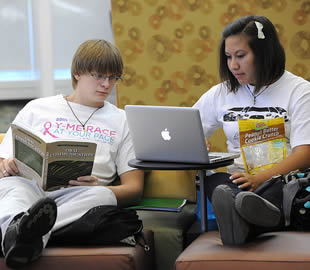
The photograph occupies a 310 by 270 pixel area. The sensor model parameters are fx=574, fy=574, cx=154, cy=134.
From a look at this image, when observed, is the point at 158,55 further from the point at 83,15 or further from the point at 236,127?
the point at 236,127

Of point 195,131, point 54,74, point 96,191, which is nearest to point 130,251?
point 96,191

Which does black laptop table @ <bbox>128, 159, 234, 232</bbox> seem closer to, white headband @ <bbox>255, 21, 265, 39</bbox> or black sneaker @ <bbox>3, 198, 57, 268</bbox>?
black sneaker @ <bbox>3, 198, 57, 268</bbox>

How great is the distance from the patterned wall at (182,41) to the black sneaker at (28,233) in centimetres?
181

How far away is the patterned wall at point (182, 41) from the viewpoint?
3354mm

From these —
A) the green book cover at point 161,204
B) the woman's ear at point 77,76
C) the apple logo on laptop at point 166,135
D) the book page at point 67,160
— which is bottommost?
the green book cover at point 161,204

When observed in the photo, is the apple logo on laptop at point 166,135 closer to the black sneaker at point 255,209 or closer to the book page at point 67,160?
the book page at point 67,160

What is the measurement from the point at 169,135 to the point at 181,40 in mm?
1510

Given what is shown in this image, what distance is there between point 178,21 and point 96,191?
1.70m

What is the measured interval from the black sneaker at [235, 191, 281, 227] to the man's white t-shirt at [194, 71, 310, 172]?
0.50 m

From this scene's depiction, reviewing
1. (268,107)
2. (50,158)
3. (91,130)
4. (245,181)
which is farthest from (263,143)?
(50,158)

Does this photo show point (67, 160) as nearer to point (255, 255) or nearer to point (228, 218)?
point (228, 218)

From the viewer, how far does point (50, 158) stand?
1.92 meters

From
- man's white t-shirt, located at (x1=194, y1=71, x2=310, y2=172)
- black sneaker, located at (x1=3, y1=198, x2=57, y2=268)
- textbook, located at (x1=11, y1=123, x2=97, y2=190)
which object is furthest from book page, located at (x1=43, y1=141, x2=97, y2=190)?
man's white t-shirt, located at (x1=194, y1=71, x2=310, y2=172)

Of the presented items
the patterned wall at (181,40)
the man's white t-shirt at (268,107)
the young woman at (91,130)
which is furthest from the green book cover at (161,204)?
the patterned wall at (181,40)
